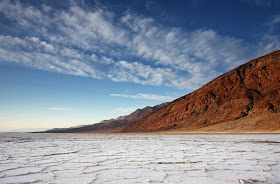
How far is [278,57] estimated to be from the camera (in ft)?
142

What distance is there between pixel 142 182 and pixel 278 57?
4988 centimetres

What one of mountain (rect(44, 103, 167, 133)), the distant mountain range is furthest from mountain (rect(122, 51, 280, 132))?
mountain (rect(44, 103, 167, 133))

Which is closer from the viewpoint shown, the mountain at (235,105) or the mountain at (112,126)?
the mountain at (235,105)

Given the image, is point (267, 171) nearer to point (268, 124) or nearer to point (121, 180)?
point (121, 180)

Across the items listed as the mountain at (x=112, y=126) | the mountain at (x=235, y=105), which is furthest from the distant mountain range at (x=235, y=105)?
the mountain at (x=112, y=126)

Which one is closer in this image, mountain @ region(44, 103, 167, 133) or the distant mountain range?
the distant mountain range

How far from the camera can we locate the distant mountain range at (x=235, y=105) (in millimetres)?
33131

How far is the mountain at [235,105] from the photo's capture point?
33150mm

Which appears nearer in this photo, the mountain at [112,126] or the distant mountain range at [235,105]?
the distant mountain range at [235,105]

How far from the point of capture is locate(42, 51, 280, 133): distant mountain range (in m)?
33.1

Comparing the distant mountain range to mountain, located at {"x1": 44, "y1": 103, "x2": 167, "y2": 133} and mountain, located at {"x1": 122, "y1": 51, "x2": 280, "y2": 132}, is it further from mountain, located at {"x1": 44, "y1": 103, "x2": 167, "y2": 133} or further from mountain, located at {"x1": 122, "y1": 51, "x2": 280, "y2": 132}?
mountain, located at {"x1": 44, "y1": 103, "x2": 167, "y2": 133}

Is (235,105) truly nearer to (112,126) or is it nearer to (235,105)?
(235,105)

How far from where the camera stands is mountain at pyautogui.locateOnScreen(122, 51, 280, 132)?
33150mm

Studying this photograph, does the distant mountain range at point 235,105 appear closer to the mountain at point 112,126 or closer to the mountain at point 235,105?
the mountain at point 235,105
